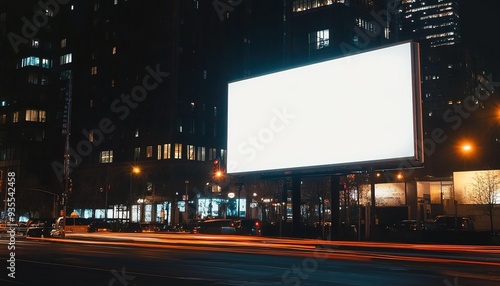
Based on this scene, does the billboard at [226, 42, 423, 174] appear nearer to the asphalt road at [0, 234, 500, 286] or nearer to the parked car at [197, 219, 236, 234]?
the asphalt road at [0, 234, 500, 286]

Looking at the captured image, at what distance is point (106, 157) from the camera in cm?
11069

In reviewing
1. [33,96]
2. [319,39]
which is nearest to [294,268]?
[319,39]

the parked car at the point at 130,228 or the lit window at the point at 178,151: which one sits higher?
the lit window at the point at 178,151

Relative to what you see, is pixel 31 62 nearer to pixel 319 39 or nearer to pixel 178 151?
pixel 178 151

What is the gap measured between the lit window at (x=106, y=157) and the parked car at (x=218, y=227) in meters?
59.4

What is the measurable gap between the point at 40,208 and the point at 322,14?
62609 mm

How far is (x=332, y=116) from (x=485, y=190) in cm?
3024

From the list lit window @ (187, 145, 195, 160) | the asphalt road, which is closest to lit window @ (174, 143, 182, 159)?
lit window @ (187, 145, 195, 160)

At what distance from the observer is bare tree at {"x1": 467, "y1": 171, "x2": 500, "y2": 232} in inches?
2272

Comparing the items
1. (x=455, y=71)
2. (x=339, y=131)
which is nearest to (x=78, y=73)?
(x=339, y=131)

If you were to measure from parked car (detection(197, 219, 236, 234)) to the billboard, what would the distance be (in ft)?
37.7

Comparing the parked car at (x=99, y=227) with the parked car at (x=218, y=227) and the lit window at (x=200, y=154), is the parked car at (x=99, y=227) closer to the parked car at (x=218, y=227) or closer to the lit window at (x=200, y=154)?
the parked car at (x=218, y=227)

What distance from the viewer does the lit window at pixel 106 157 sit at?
360 ft

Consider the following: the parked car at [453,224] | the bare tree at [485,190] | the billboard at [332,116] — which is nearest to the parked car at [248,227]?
the billboard at [332,116]
